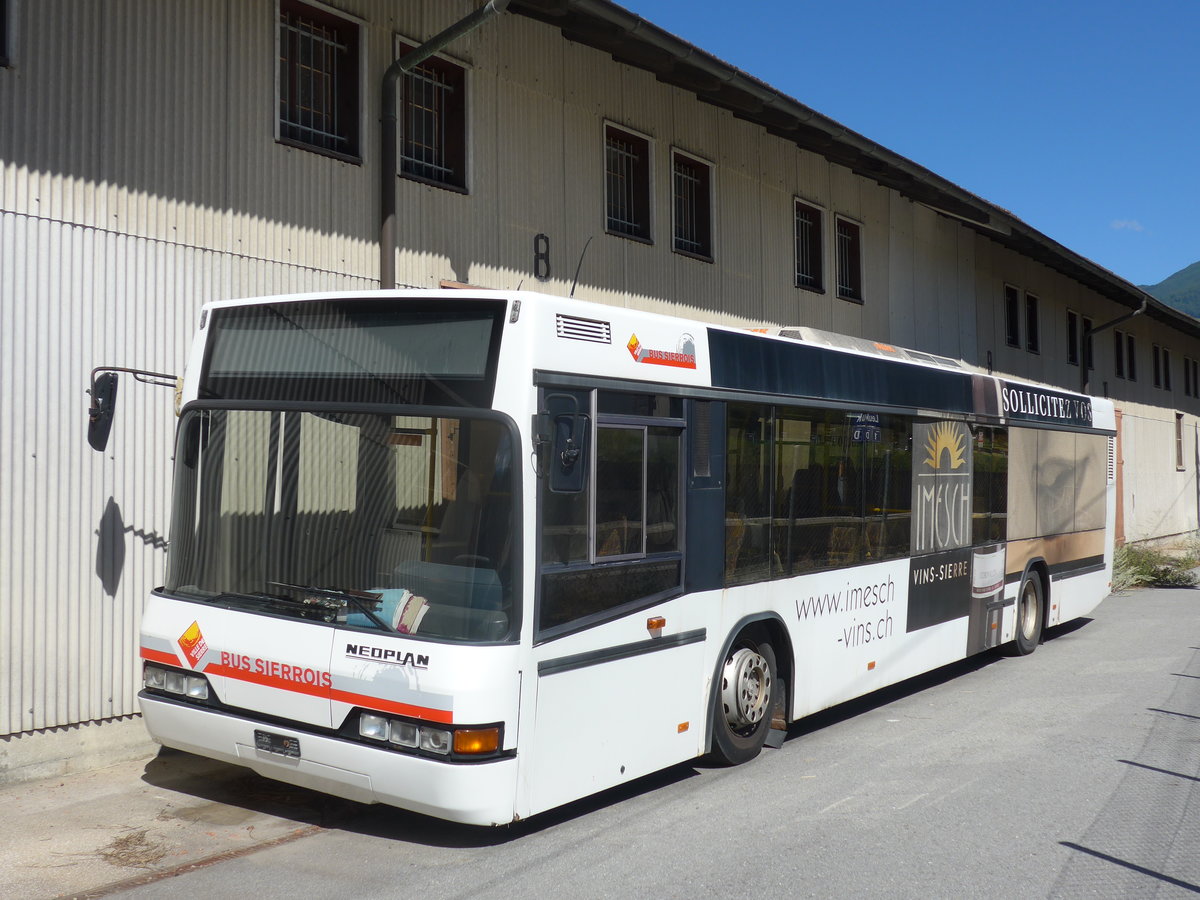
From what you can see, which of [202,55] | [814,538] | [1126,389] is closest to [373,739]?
[814,538]

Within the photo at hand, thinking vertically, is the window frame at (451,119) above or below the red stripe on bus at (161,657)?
above

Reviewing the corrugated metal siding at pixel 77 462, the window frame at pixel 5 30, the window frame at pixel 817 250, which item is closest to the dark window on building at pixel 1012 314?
the window frame at pixel 817 250

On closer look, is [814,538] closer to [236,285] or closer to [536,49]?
[236,285]

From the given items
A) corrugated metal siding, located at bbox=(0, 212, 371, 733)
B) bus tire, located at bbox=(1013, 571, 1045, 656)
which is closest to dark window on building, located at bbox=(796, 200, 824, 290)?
bus tire, located at bbox=(1013, 571, 1045, 656)

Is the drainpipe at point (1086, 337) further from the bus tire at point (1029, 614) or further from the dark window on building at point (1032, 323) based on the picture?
the bus tire at point (1029, 614)

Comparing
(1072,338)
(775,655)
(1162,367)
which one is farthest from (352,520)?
(1162,367)

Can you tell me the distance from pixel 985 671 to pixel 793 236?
7.05m

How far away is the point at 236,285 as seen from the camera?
8.29m

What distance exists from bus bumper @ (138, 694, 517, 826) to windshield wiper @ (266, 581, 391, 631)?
584 millimetres

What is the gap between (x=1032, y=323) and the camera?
986 inches

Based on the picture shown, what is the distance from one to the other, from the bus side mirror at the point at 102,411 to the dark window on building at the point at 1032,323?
21.9m

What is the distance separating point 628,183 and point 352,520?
27.8ft

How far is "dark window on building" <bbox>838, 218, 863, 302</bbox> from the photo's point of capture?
58.4ft

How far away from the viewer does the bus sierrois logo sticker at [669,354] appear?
639 centimetres
